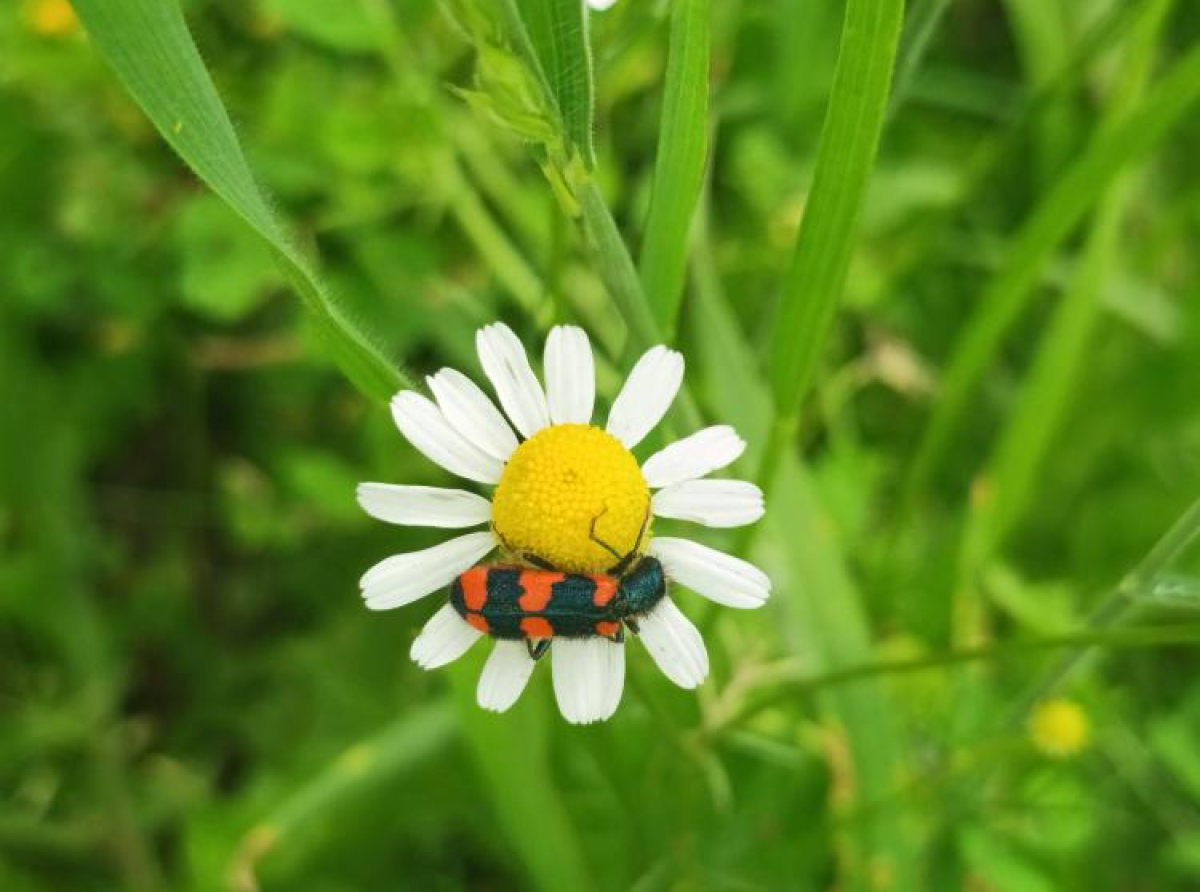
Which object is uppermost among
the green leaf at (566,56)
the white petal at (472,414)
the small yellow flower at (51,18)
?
the small yellow flower at (51,18)

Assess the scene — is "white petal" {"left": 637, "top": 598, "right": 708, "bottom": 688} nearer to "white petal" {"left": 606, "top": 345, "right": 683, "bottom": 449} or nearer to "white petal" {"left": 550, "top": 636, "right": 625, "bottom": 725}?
"white petal" {"left": 550, "top": 636, "right": 625, "bottom": 725}

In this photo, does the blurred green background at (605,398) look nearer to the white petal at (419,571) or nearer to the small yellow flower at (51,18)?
the small yellow flower at (51,18)

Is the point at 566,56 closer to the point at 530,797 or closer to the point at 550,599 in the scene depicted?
the point at 550,599

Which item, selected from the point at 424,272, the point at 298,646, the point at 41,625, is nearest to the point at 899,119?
the point at 424,272

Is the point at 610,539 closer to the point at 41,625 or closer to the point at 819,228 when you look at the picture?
the point at 819,228

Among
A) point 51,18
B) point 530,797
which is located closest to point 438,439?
point 530,797

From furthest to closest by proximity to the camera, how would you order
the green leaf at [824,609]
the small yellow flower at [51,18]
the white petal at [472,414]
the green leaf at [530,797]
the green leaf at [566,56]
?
the small yellow flower at [51,18], the green leaf at [824,609], the green leaf at [530,797], the white petal at [472,414], the green leaf at [566,56]

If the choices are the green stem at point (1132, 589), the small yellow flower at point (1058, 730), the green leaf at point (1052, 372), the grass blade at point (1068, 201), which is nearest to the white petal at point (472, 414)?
the green stem at point (1132, 589)
